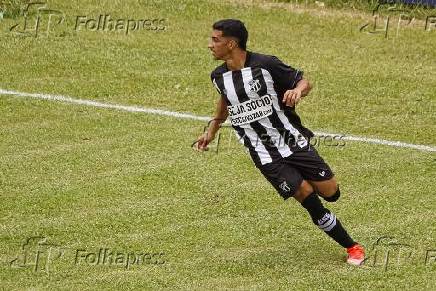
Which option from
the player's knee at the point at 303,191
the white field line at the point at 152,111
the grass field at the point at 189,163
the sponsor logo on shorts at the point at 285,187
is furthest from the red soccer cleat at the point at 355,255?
the white field line at the point at 152,111

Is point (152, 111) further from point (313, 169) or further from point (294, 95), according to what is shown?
point (294, 95)

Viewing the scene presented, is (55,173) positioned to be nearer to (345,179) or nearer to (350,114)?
(345,179)

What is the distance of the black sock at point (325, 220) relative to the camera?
39.3 ft

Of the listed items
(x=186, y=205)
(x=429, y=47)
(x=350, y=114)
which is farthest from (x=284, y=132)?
(x=429, y=47)

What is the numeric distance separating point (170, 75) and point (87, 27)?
9.18ft

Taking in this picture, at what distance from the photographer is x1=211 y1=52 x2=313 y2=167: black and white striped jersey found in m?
11.9

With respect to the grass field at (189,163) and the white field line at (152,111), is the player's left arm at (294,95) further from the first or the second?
the white field line at (152,111)

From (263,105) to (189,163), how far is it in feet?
12.6

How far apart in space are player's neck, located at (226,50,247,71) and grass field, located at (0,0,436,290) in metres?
2.05

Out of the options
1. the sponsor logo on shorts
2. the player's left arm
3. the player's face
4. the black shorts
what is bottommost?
the sponsor logo on shorts

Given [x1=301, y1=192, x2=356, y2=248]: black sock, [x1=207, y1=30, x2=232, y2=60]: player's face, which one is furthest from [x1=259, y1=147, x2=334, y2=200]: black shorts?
[x1=207, y1=30, x2=232, y2=60]: player's face

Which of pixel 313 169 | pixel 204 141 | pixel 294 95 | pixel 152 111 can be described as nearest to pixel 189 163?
pixel 152 111

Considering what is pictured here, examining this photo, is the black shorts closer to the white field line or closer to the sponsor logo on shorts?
the sponsor logo on shorts

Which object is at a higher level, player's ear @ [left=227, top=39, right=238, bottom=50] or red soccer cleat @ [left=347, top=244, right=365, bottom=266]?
player's ear @ [left=227, top=39, right=238, bottom=50]
